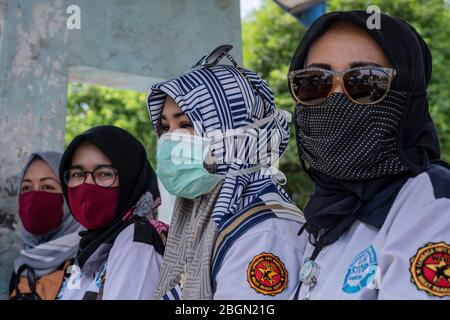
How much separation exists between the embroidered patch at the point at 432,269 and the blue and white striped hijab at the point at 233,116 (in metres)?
0.99

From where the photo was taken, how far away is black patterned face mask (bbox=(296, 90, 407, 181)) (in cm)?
219

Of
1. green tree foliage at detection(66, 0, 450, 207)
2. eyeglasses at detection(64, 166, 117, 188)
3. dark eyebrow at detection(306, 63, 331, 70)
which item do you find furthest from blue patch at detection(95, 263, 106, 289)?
green tree foliage at detection(66, 0, 450, 207)

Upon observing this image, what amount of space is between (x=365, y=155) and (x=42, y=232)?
2807 millimetres

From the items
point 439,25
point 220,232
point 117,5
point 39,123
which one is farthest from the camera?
point 439,25

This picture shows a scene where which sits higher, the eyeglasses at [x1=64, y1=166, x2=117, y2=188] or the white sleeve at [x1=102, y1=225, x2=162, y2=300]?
the eyeglasses at [x1=64, y1=166, x2=117, y2=188]

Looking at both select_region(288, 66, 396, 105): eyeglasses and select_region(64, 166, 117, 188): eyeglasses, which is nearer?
select_region(288, 66, 396, 105): eyeglasses

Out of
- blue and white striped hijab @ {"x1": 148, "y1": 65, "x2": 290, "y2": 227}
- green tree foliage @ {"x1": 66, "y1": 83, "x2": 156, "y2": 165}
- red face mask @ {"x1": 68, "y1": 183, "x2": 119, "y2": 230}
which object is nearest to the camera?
blue and white striped hijab @ {"x1": 148, "y1": 65, "x2": 290, "y2": 227}

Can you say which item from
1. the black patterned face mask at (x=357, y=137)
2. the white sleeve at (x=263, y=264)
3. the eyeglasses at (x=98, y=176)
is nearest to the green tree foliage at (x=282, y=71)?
the eyeglasses at (x=98, y=176)

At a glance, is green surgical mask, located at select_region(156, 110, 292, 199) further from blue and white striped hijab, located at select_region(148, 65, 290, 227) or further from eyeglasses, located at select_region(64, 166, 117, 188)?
eyeglasses, located at select_region(64, 166, 117, 188)

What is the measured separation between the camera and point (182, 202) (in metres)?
3.11

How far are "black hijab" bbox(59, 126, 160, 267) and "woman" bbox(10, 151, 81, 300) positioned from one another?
0.66 metres

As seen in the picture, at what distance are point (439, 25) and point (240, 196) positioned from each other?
11671 mm
